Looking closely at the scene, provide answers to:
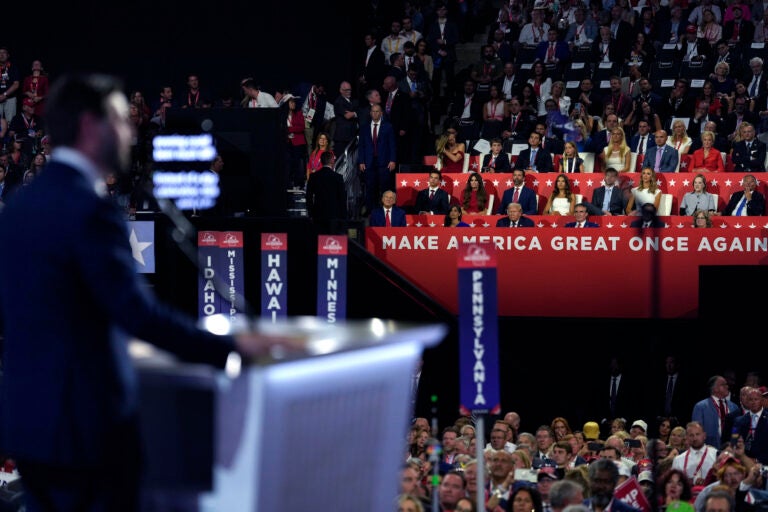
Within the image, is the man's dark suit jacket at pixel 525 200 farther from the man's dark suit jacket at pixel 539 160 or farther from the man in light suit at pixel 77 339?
the man in light suit at pixel 77 339

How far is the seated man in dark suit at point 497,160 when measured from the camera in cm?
1539

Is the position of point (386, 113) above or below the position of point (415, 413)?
above

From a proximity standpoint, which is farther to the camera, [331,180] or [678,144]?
[678,144]

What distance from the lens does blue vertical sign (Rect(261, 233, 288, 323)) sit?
12.1 metres

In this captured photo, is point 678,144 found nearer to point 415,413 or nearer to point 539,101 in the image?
point 539,101

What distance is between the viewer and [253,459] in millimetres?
2121

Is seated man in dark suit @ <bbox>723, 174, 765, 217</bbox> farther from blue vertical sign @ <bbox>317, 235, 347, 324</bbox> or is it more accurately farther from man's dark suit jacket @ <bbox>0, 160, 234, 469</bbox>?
man's dark suit jacket @ <bbox>0, 160, 234, 469</bbox>

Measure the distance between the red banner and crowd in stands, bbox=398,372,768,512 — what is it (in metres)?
1.16

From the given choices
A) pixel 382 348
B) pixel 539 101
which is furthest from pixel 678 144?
→ pixel 382 348

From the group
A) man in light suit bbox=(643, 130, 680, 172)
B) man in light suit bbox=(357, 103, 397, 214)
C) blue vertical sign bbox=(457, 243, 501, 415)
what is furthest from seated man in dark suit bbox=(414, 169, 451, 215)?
blue vertical sign bbox=(457, 243, 501, 415)

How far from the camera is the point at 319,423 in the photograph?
224cm

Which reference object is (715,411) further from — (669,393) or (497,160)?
(497,160)

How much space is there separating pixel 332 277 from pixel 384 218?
7.79 feet

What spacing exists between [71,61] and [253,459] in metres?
20.1
